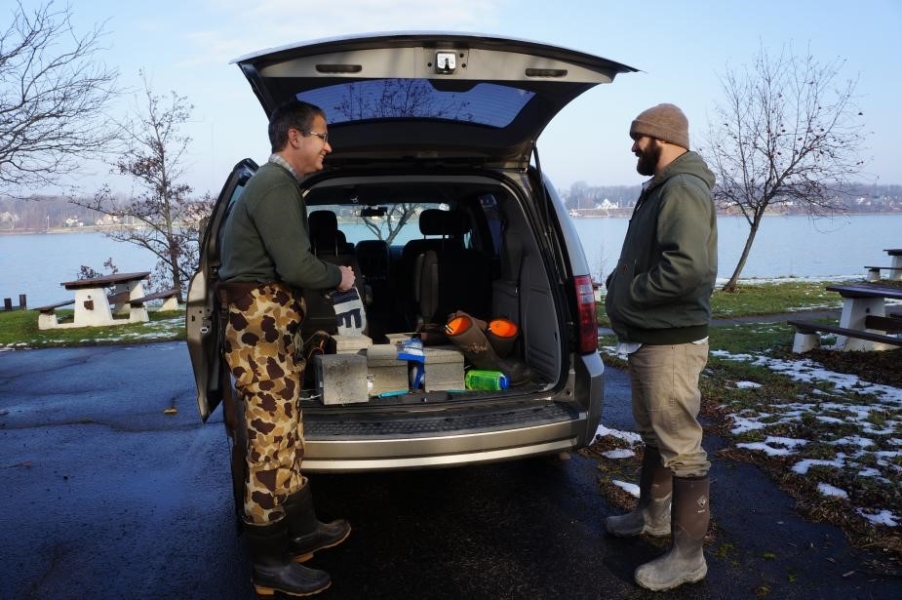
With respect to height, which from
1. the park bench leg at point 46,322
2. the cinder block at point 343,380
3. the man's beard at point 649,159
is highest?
the man's beard at point 649,159

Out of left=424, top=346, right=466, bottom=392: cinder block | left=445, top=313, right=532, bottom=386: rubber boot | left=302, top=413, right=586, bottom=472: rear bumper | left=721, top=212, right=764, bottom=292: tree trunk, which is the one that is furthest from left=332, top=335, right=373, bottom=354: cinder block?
left=721, top=212, right=764, bottom=292: tree trunk

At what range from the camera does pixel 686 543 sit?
2.90m

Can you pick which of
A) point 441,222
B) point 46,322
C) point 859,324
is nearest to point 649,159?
point 441,222

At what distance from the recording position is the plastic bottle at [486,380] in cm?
401

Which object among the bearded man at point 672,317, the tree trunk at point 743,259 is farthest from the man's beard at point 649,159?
the tree trunk at point 743,259

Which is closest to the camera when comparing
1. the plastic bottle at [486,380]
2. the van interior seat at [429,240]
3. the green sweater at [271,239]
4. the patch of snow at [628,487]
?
the green sweater at [271,239]

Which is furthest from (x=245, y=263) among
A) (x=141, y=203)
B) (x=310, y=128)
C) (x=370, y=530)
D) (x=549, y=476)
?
(x=141, y=203)

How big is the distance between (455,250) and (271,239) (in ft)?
8.13

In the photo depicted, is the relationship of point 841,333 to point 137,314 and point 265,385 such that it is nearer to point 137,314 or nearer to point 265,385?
point 265,385

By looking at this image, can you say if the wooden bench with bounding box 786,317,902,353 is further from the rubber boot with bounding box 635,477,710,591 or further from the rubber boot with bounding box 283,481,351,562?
the rubber boot with bounding box 283,481,351,562

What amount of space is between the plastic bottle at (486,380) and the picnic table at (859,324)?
4.70m

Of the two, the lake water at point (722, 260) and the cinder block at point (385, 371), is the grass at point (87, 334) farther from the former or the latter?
the lake water at point (722, 260)

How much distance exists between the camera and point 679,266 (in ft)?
8.88

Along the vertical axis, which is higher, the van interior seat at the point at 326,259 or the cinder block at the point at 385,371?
the van interior seat at the point at 326,259
